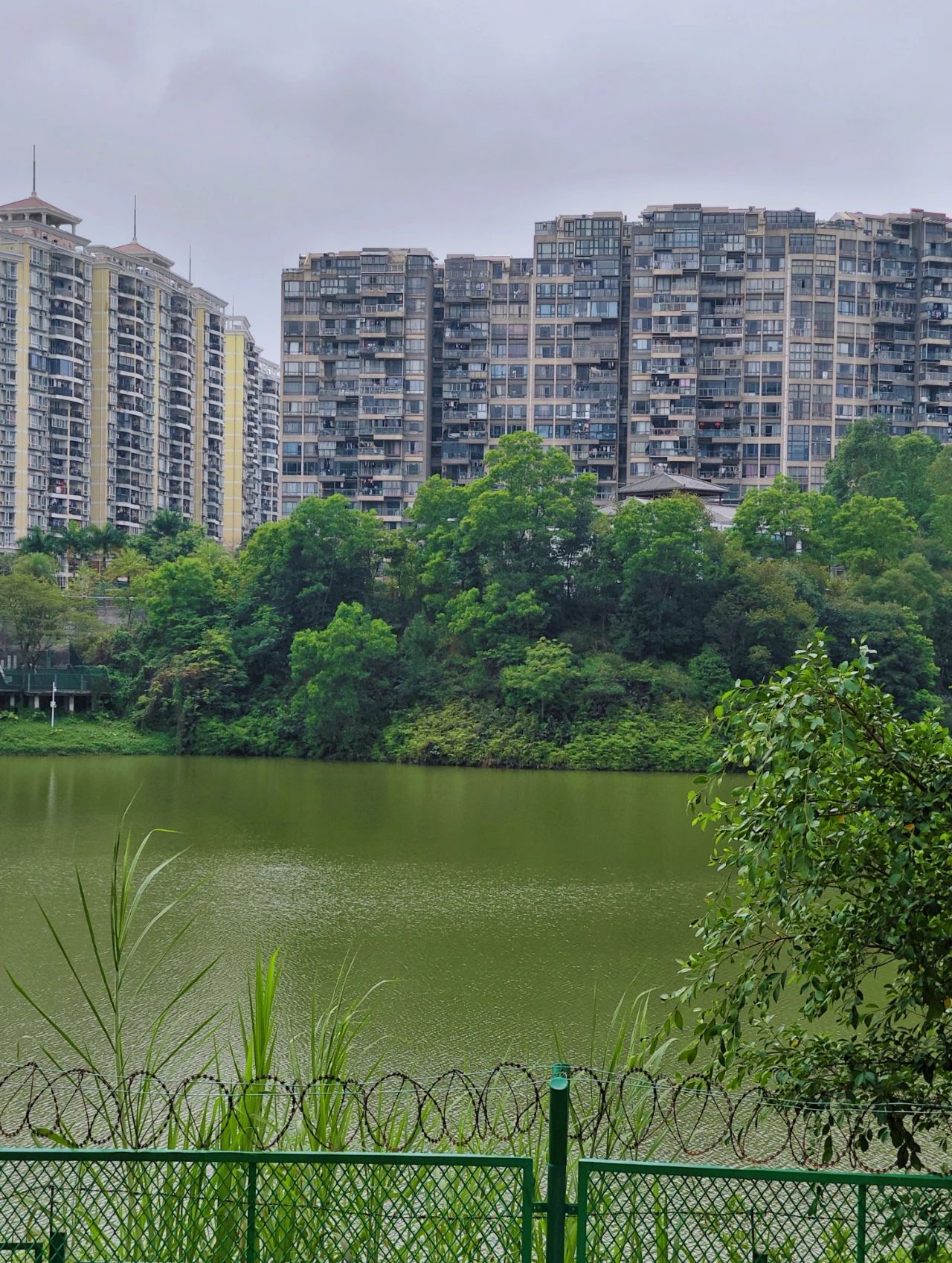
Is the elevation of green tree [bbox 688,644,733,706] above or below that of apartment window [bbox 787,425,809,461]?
below

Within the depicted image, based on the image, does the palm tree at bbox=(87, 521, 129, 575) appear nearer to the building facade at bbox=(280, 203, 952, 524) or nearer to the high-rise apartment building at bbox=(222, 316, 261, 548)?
the building facade at bbox=(280, 203, 952, 524)

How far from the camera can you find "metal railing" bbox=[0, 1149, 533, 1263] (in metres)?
2.95

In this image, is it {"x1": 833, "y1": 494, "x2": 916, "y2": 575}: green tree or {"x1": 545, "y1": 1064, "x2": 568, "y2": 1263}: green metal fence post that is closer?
{"x1": 545, "y1": 1064, "x2": 568, "y2": 1263}: green metal fence post

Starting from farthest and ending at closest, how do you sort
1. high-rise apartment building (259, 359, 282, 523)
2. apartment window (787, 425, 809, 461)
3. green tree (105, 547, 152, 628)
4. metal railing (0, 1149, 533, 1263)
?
high-rise apartment building (259, 359, 282, 523), apartment window (787, 425, 809, 461), green tree (105, 547, 152, 628), metal railing (0, 1149, 533, 1263)

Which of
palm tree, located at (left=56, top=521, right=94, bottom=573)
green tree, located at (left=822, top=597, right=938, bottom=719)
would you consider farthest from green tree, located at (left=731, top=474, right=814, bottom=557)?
palm tree, located at (left=56, top=521, right=94, bottom=573)

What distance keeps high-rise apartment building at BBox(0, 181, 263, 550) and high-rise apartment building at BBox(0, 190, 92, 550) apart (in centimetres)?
4

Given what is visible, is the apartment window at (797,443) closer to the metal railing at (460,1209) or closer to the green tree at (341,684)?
the green tree at (341,684)

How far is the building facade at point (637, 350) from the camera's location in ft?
149

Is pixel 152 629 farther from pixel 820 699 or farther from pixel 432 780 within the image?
pixel 820 699

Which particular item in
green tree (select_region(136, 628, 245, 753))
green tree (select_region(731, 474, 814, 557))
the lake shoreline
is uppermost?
green tree (select_region(731, 474, 814, 557))

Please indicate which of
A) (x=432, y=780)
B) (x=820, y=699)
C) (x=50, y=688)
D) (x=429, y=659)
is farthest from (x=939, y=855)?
(x=50, y=688)

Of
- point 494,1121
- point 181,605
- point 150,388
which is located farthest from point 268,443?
point 494,1121

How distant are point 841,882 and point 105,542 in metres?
38.5

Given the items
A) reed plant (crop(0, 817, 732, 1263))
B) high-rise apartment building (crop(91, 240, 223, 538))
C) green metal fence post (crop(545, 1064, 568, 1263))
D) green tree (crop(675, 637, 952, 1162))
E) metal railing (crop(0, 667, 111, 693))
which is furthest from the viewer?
high-rise apartment building (crop(91, 240, 223, 538))
